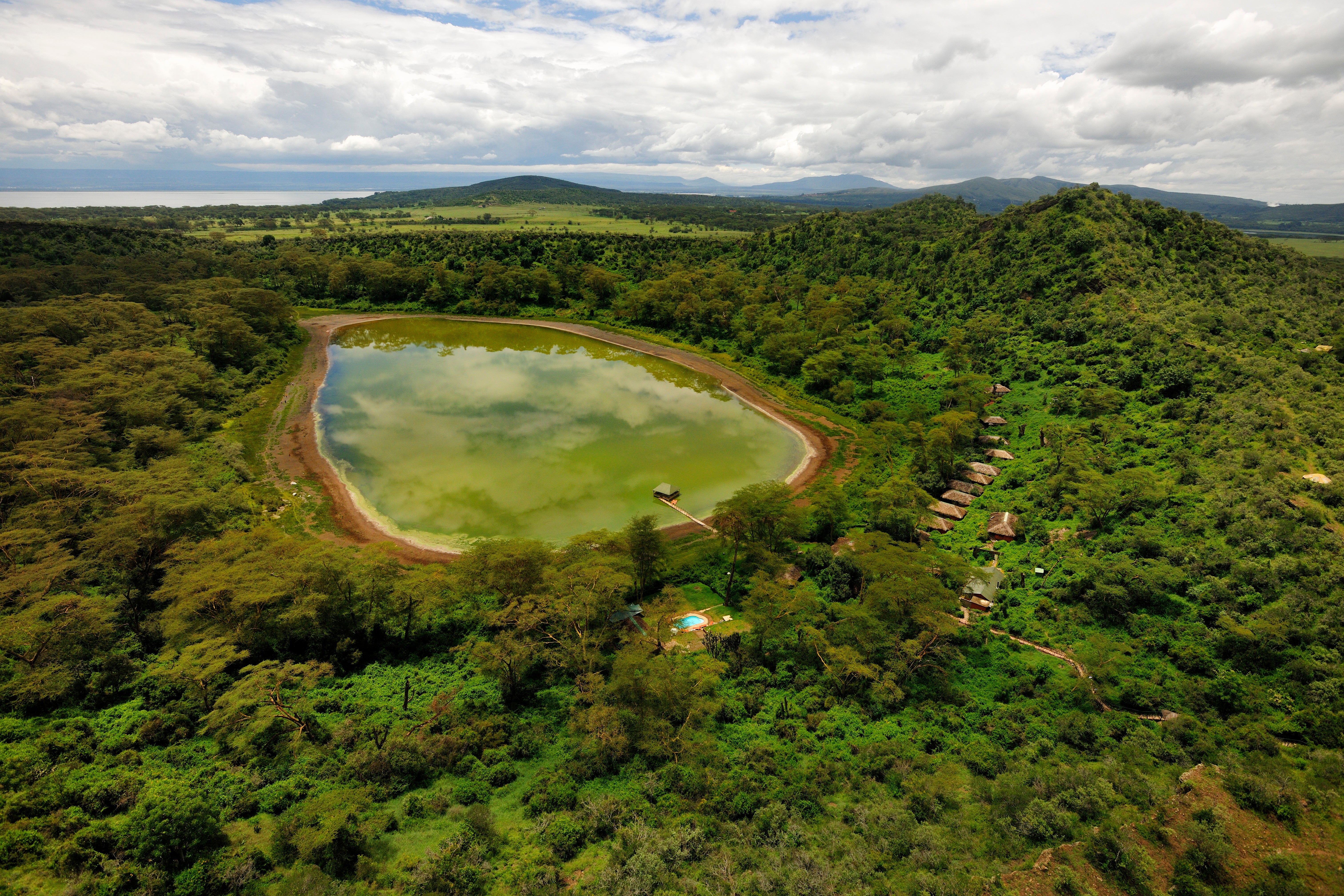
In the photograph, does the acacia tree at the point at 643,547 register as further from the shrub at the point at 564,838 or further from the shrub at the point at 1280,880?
the shrub at the point at 1280,880

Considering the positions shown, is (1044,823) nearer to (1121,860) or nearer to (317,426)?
(1121,860)

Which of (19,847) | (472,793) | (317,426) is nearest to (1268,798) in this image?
(472,793)

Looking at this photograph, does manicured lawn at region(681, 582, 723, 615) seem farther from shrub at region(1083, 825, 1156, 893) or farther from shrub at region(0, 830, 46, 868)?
shrub at region(0, 830, 46, 868)

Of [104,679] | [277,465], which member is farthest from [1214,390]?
[277,465]

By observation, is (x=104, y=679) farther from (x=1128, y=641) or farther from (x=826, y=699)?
(x=1128, y=641)

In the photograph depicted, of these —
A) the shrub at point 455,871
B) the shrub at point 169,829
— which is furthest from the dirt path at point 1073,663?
the shrub at point 169,829

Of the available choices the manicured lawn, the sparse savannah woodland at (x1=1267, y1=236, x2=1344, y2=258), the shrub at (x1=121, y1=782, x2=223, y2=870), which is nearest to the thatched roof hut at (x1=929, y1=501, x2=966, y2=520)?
the manicured lawn
